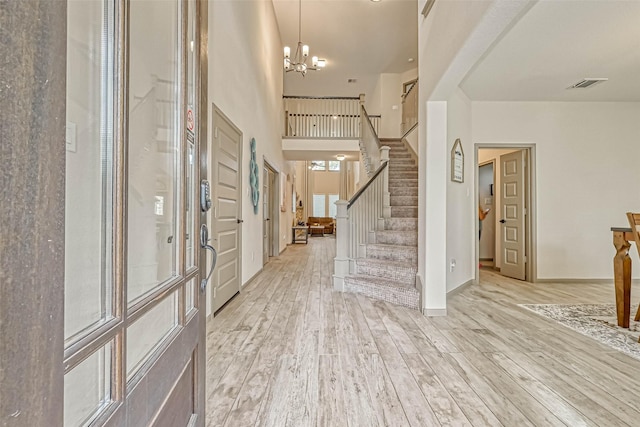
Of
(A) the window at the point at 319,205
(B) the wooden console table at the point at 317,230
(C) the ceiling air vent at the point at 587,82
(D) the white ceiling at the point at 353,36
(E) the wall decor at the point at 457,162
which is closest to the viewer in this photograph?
(C) the ceiling air vent at the point at 587,82

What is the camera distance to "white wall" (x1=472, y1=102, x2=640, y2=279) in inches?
179

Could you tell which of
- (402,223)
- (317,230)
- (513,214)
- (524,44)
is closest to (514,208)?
(513,214)

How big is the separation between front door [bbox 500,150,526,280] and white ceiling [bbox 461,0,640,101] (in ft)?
3.41

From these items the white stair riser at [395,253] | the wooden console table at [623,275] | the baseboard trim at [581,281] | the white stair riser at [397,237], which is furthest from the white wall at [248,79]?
the baseboard trim at [581,281]

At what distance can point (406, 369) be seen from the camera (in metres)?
2.00

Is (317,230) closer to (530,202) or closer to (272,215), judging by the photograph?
(272,215)

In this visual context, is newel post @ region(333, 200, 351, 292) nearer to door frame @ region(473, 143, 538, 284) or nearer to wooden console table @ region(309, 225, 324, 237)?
door frame @ region(473, 143, 538, 284)

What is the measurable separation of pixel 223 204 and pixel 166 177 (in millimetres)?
2350

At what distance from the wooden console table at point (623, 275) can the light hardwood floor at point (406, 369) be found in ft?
1.77

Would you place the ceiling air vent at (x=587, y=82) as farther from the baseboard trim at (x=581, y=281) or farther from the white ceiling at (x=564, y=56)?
the baseboard trim at (x=581, y=281)

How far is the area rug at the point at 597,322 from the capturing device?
2424 mm

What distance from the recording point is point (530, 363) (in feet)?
6.88

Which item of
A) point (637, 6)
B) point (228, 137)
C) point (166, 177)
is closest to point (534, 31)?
point (637, 6)

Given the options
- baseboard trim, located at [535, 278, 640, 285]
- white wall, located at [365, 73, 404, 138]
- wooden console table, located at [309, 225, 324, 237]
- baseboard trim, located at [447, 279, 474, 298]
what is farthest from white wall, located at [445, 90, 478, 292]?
wooden console table, located at [309, 225, 324, 237]
